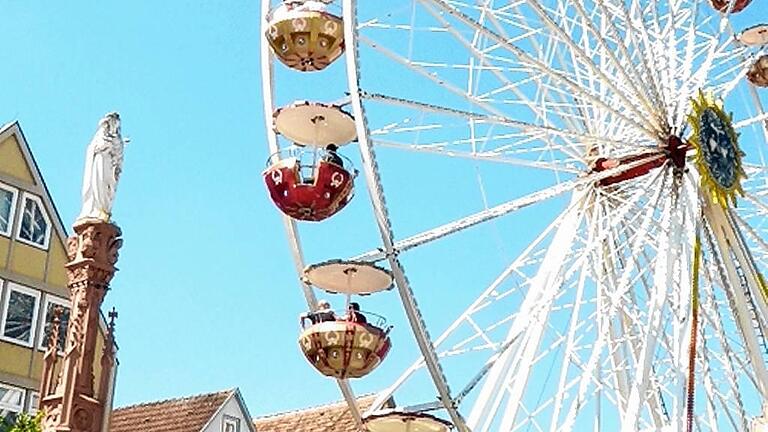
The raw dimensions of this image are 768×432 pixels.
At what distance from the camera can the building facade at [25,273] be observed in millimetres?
23484

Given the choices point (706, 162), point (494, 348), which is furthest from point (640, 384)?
point (706, 162)

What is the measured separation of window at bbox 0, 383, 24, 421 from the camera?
75.4 feet

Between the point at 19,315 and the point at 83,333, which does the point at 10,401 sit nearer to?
the point at 19,315

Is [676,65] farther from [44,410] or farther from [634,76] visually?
[44,410]

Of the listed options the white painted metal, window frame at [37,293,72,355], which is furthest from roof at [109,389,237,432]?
the white painted metal

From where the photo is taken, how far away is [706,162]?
1625 cm

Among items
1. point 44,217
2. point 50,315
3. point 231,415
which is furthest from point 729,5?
point 231,415

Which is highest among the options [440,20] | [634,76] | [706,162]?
[440,20]

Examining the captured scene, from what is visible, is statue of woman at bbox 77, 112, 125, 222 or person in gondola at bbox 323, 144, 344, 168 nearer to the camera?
person in gondola at bbox 323, 144, 344, 168

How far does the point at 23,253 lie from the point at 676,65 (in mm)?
12405

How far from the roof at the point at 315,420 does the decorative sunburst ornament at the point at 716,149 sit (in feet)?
44.4

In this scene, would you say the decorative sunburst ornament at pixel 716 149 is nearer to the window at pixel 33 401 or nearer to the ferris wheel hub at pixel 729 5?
the ferris wheel hub at pixel 729 5

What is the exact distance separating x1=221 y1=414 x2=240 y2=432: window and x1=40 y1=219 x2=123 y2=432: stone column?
8.32 metres

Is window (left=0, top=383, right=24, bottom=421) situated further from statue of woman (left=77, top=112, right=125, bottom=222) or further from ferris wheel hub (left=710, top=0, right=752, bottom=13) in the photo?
ferris wheel hub (left=710, top=0, right=752, bottom=13)
